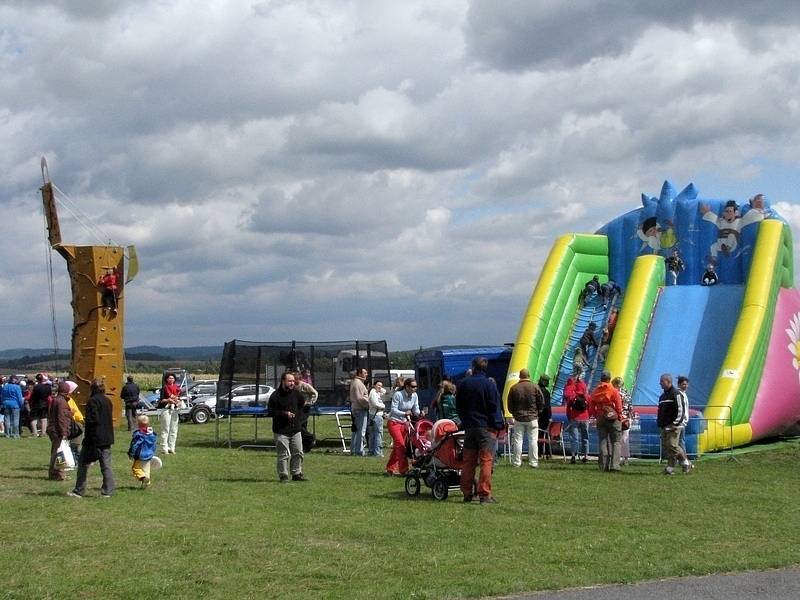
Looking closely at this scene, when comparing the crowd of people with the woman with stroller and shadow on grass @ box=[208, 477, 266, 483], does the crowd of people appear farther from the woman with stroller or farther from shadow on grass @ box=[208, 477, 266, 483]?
shadow on grass @ box=[208, 477, 266, 483]

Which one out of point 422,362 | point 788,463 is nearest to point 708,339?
point 788,463

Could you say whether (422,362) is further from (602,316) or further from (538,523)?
(538,523)

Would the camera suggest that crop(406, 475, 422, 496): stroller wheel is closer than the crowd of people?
No

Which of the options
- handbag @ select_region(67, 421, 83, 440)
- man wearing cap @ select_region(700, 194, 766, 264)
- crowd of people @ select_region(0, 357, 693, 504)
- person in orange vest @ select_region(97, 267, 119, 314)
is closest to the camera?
crowd of people @ select_region(0, 357, 693, 504)

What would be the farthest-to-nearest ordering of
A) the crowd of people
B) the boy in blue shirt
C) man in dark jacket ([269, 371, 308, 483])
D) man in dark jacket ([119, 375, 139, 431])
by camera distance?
man in dark jacket ([119, 375, 139, 431])
man in dark jacket ([269, 371, 308, 483])
the boy in blue shirt
the crowd of people

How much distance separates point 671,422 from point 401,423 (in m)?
4.04

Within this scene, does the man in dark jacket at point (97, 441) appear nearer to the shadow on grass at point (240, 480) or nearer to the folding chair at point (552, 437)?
the shadow on grass at point (240, 480)

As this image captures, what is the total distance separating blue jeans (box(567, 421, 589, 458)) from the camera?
1731 centimetres

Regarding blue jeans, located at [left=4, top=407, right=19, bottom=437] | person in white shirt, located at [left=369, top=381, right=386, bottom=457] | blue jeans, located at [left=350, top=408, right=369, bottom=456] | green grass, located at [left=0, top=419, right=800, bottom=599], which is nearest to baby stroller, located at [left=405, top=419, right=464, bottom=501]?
green grass, located at [left=0, top=419, right=800, bottom=599]

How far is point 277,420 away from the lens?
14.0 m

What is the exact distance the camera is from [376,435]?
18.5 meters

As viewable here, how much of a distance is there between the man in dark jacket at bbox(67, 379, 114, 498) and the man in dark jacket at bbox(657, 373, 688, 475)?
7992mm

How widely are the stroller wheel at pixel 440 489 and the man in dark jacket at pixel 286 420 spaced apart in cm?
254

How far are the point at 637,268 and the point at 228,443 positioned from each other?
9.31m
